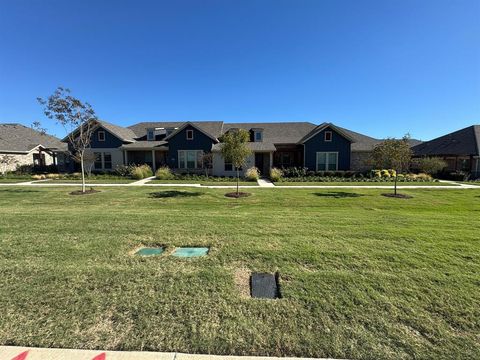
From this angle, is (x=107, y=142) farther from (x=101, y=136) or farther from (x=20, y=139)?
(x=20, y=139)

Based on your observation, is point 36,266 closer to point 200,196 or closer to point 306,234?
point 306,234

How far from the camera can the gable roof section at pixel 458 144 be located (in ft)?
84.3

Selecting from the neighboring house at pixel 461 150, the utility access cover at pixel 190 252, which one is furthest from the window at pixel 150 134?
the neighboring house at pixel 461 150

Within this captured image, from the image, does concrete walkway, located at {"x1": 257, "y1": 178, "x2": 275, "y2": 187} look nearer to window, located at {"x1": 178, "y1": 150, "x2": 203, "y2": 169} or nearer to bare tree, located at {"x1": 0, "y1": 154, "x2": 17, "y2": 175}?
window, located at {"x1": 178, "y1": 150, "x2": 203, "y2": 169}

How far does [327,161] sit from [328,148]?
129 cm

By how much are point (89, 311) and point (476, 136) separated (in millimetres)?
35467

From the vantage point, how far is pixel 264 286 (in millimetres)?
3842

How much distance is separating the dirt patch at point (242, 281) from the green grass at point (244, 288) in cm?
5

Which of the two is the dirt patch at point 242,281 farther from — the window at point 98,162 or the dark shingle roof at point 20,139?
the dark shingle roof at point 20,139

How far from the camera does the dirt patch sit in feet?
12.0

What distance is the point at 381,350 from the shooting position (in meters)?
2.67

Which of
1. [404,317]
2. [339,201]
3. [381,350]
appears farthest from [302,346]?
[339,201]

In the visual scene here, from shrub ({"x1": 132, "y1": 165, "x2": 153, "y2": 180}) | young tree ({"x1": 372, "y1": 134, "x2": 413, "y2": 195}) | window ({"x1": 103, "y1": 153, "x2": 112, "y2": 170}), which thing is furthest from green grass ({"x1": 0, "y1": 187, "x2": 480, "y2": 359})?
window ({"x1": 103, "y1": 153, "x2": 112, "y2": 170})

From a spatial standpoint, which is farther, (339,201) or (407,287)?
(339,201)
